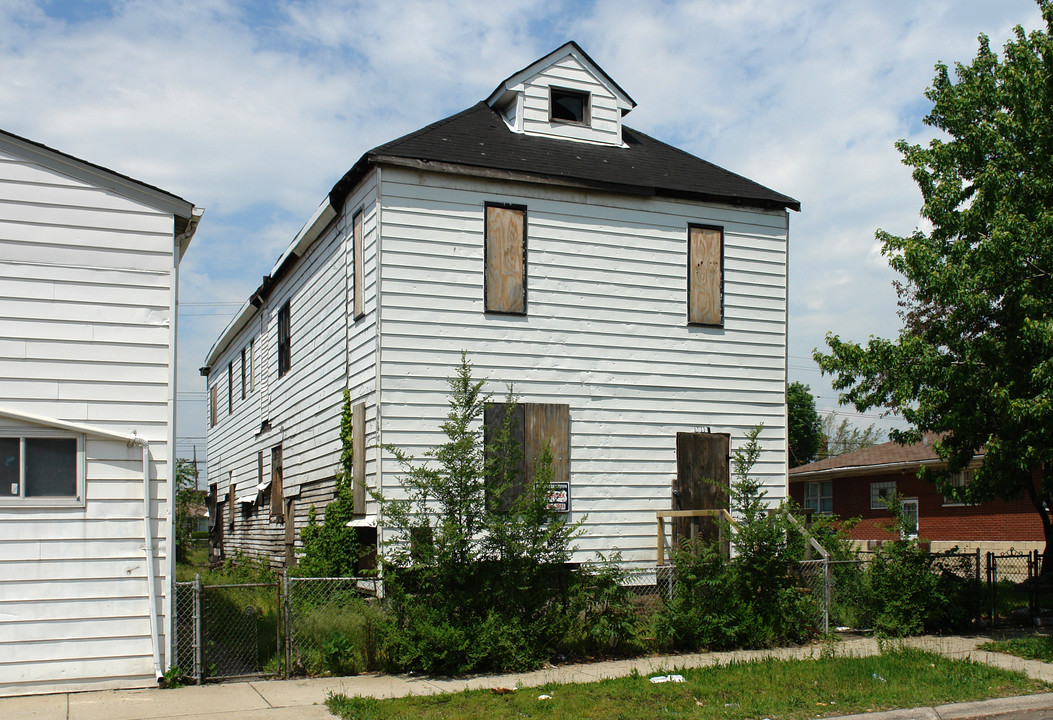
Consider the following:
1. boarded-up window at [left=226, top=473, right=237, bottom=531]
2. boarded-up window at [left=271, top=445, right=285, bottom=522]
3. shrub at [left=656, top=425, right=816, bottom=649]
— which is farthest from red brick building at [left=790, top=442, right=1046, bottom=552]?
boarded-up window at [left=226, top=473, right=237, bottom=531]

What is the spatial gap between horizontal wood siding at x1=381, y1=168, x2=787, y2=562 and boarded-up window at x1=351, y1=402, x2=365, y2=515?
831 millimetres

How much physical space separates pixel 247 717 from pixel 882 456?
27289mm

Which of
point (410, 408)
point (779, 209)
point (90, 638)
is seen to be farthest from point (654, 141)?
point (90, 638)

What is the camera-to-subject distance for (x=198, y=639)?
9.80 m

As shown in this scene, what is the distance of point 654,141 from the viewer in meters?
17.8

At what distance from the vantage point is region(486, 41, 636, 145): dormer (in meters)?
16.3

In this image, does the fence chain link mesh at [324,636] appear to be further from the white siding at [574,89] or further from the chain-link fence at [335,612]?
the white siding at [574,89]

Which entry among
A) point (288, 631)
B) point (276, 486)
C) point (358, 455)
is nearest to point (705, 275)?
point (358, 455)

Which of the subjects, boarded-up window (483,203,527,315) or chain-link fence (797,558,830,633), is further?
boarded-up window (483,203,527,315)

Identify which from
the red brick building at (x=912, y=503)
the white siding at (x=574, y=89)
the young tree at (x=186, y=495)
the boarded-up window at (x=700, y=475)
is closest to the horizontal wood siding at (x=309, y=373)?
the white siding at (x=574, y=89)

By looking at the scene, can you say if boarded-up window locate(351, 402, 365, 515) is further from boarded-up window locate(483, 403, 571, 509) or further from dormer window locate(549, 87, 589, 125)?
dormer window locate(549, 87, 589, 125)

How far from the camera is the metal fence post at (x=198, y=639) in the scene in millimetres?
9773

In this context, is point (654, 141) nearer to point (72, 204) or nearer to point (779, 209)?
point (779, 209)

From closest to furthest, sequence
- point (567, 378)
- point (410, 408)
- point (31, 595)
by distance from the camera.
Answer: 1. point (31, 595)
2. point (410, 408)
3. point (567, 378)
